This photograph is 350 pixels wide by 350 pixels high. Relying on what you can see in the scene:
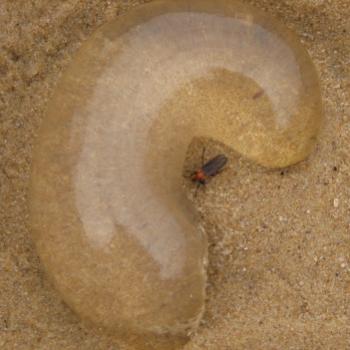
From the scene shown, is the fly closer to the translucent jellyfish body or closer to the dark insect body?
the dark insect body

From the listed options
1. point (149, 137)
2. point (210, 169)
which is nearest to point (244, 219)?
point (210, 169)

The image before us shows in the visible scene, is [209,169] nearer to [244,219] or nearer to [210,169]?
[210,169]

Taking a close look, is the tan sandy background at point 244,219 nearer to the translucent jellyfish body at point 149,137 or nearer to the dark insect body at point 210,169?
the dark insect body at point 210,169

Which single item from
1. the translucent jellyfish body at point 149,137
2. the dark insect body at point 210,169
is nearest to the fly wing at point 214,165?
the dark insect body at point 210,169

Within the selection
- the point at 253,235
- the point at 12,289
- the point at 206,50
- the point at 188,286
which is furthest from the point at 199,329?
the point at 206,50

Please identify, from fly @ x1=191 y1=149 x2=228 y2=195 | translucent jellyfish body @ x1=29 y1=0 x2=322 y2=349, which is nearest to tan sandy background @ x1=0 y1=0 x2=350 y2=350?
fly @ x1=191 y1=149 x2=228 y2=195

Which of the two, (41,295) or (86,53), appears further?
(41,295)

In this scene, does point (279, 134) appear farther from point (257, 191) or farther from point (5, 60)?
point (5, 60)
